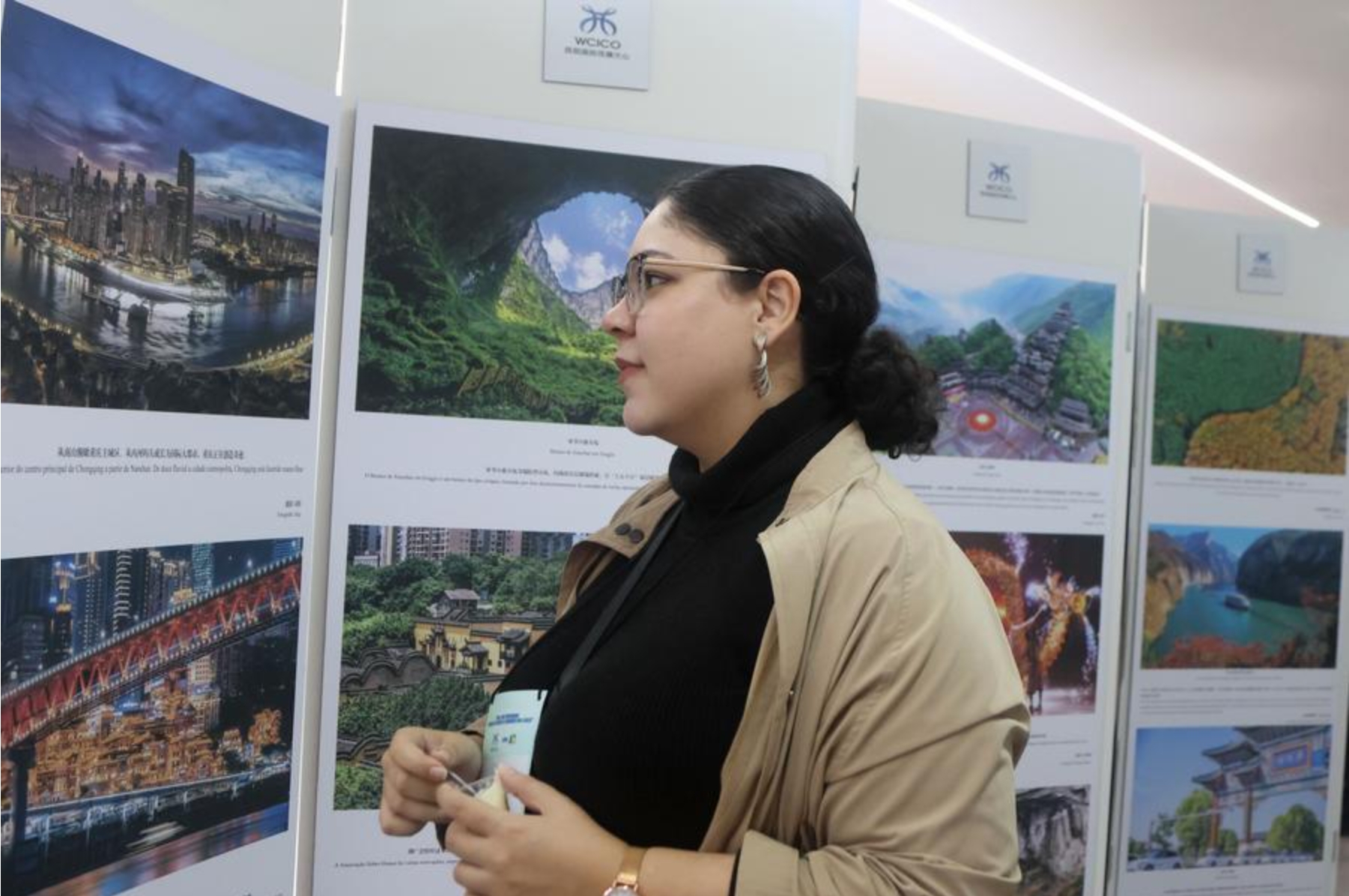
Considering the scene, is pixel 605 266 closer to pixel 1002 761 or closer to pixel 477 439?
pixel 477 439

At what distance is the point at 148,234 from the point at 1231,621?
3.37 meters

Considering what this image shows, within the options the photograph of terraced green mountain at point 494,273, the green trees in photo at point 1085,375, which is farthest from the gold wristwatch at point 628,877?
the green trees in photo at point 1085,375

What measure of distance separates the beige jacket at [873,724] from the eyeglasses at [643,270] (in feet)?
1.04

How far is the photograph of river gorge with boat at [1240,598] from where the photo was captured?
149 inches

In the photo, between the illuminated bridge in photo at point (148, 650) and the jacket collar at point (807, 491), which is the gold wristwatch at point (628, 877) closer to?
the jacket collar at point (807, 491)

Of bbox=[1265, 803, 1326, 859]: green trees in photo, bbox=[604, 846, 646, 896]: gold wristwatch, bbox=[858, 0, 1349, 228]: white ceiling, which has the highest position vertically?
bbox=[858, 0, 1349, 228]: white ceiling

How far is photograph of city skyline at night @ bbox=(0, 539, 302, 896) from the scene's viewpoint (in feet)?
5.63

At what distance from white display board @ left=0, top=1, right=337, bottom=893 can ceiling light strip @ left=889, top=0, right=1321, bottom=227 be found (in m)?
3.54

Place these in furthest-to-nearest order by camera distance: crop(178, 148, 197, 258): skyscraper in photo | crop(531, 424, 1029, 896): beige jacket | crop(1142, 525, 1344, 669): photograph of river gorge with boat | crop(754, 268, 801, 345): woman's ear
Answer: crop(1142, 525, 1344, 669): photograph of river gorge with boat < crop(178, 148, 197, 258): skyscraper in photo < crop(754, 268, 801, 345): woman's ear < crop(531, 424, 1029, 896): beige jacket

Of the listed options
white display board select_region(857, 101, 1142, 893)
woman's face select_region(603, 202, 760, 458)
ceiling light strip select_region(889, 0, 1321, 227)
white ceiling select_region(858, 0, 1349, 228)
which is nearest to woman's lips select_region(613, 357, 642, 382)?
woman's face select_region(603, 202, 760, 458)

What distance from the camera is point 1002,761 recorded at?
4.05ft

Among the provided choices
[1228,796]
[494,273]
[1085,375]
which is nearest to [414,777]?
[494,273]

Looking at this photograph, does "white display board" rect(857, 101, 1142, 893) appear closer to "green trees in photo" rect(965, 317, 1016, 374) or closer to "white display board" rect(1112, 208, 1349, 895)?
"green trees in photo" rect(965, 317, 1016, 374)

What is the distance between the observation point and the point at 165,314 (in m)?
1.93
